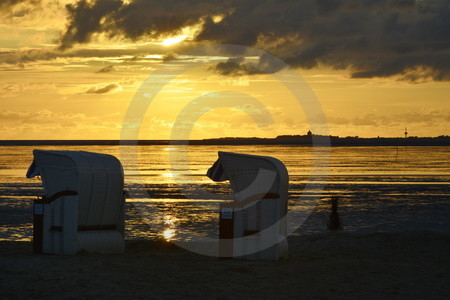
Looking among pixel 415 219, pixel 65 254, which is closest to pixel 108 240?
pixel 65 254

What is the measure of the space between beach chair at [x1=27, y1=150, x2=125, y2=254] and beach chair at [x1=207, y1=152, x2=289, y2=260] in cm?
299

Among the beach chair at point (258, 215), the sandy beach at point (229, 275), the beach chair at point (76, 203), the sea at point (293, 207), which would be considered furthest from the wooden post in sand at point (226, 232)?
the sea at point (293, 207)

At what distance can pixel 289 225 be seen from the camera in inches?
1029

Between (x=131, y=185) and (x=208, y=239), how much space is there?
2583cm

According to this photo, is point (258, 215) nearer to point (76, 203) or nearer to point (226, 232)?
point (226, 232)

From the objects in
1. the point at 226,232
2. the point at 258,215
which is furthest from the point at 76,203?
the point at 258,215

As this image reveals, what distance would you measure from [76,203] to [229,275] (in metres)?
4.54

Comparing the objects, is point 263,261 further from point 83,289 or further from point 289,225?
point 289,225

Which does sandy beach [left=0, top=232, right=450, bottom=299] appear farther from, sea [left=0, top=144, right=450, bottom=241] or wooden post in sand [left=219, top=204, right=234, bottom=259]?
sea [left=0, top=144, right=450, bottom=241]

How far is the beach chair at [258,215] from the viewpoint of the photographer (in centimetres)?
1666

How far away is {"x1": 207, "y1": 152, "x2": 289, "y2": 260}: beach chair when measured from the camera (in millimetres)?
16656

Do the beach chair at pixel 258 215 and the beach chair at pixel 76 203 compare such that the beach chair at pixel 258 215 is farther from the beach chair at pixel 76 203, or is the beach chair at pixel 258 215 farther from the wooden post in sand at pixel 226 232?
the beach chair at pixel 76 203

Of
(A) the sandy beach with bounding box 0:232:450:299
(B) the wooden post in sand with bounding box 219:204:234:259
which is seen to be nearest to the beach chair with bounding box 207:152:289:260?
(B) the wooden post in sand with bounding box 219:204:234:259

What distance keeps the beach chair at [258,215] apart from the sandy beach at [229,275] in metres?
0.53
